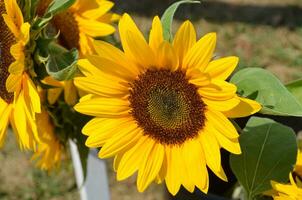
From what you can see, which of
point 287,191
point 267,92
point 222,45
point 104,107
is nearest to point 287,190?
point 287,191

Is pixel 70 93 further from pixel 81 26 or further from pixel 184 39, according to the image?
pixel 184 39

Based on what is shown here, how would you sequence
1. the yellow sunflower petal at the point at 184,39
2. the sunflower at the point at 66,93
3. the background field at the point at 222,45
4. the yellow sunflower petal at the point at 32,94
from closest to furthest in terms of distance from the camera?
the yellow sunflower petal at the point at 184,39, the yellow sunflower petal at the point at 32,94, the sunflower at the point at 66,93, the background field at the point at 222,45

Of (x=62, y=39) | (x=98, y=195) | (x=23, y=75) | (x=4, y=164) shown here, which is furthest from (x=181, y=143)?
(x=4, y=164)

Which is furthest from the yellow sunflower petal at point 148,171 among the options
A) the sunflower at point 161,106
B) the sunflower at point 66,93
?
the sunflower at point 66,93

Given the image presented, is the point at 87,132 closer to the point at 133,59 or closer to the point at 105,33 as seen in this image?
the point at 133,59

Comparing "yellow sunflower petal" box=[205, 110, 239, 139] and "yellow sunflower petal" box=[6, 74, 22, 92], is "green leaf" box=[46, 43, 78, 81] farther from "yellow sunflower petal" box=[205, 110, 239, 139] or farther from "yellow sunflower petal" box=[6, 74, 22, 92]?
"yellow sunflower petal" box=[205, 110, 239, 139]

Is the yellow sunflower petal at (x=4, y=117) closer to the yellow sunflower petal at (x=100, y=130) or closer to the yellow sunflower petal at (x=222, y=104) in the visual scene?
the yellow sunflower petal at (x=100, y=130)

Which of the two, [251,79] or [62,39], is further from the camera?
[62,39]
